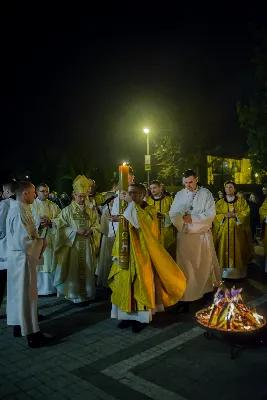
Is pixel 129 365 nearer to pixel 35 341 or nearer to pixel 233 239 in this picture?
pixel 35 341

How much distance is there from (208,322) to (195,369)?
0.70m

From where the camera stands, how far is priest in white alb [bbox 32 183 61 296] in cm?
819

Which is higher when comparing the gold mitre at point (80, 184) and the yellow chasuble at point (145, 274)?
the gold mitre at point (80, 184)

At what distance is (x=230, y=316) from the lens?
5180 millimetres

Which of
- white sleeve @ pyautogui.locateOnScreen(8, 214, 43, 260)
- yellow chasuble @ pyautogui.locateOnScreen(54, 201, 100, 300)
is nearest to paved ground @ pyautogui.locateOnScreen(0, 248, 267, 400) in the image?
yellow chasuble @ pyautogui.locateOnScreen(54, 201, 100, 300)

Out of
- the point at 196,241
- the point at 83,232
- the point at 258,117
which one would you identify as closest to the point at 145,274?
the point at 196,241

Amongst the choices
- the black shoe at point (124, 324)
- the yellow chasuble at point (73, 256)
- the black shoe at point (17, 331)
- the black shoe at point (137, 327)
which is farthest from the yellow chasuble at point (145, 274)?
the yellow chasuble at point (73, 256)

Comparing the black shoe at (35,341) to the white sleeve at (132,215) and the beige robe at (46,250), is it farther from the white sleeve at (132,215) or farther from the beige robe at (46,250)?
the beige robe at (46,250)

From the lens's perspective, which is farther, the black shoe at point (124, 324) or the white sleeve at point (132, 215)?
the black shoe at point (124, 324)

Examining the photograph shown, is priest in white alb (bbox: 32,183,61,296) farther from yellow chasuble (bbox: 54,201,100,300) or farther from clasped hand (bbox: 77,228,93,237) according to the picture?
clasped hand (bbox: 77,228,93,237)

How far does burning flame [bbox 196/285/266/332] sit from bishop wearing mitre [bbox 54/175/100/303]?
283 centimetres

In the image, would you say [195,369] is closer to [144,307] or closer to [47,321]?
[144,307]

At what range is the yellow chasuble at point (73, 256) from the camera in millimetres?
7641

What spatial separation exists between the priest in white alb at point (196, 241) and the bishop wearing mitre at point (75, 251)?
5.57 ft
